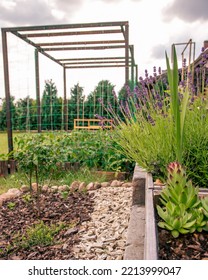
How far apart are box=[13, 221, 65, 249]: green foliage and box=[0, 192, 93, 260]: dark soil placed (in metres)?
0.02

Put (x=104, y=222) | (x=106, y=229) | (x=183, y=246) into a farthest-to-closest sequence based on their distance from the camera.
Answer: (x=104, y=222) → (x=106, y=229) → (x=183, y=246)

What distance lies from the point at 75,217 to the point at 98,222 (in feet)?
0.73

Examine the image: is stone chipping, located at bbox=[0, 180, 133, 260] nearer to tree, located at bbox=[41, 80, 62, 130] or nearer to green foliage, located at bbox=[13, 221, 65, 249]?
green foliage, located at bbox=[13, 221, 65, 249]

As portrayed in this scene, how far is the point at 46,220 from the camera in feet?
6.48

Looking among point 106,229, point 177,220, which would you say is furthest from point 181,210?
point 106,229

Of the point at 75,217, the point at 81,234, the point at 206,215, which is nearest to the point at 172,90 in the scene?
the point at 206,215

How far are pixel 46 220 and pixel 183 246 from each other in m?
1.27

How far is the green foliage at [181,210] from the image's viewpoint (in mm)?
1029

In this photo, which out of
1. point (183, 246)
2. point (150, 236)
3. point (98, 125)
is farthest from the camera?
point (98, 125)

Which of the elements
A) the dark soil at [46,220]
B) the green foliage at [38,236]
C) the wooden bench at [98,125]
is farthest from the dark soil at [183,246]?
the wooden bench at [98,125]

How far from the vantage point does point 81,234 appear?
5.65ft

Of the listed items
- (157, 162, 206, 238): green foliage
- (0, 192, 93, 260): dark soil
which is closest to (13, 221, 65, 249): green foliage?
(0, 192, 93, 260): dark soil

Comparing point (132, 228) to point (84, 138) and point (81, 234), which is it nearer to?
point (81, 234)

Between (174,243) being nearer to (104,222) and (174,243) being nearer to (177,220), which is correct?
(177,220)
